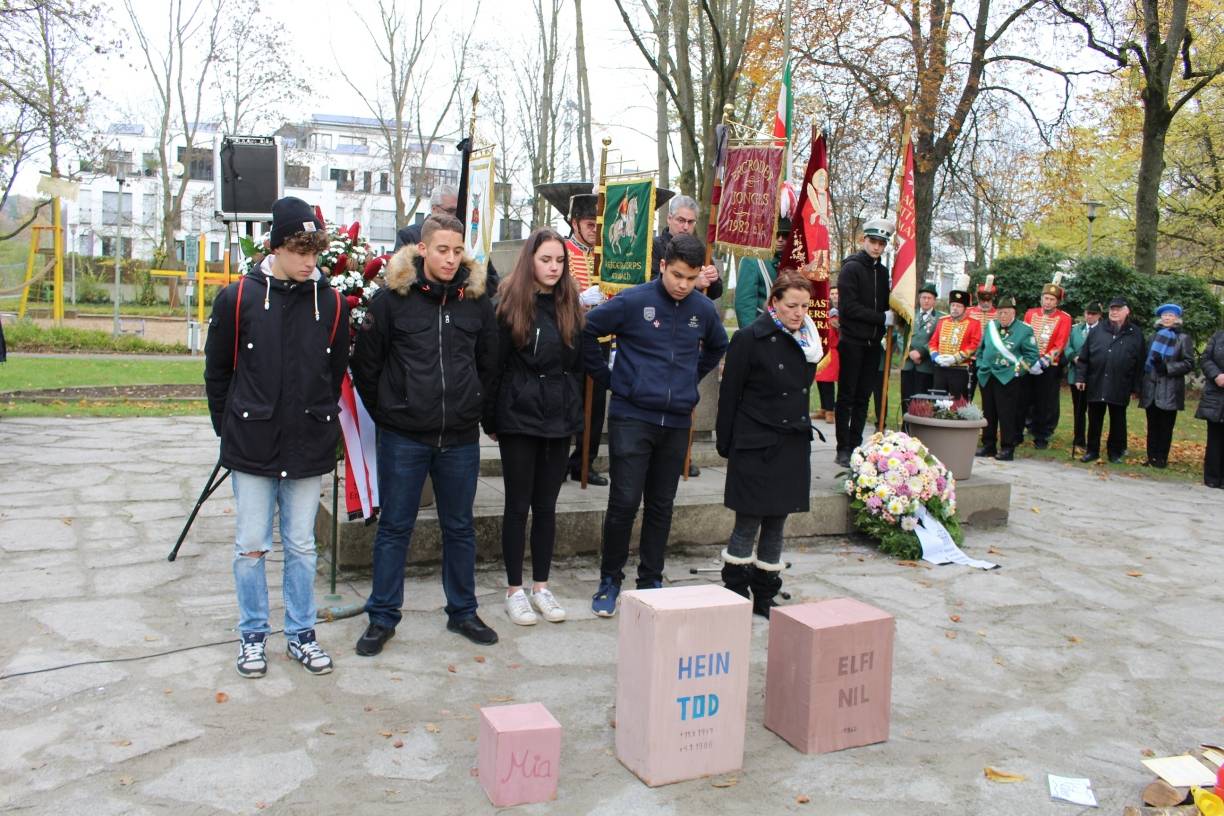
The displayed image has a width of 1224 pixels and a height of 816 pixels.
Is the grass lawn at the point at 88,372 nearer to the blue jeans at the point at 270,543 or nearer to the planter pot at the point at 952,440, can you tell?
the blue jeans at the point at 270,543

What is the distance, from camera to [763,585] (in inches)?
206

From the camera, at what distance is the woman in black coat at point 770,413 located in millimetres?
4996

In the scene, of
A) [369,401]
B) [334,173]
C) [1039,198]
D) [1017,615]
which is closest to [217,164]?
[369,401]

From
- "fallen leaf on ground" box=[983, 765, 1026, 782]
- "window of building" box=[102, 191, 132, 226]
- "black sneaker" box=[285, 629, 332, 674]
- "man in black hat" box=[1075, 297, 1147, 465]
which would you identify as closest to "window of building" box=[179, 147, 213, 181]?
"window of building" box=[102, 191, 132, 226]

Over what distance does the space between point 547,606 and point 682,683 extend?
175cm

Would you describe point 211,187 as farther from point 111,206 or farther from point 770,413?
point 770,413

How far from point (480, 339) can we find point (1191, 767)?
343 cm

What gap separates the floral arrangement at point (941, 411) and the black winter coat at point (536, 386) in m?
4.19

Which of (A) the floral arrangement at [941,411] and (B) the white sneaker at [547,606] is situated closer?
(B) the white sneaker at [547,606]

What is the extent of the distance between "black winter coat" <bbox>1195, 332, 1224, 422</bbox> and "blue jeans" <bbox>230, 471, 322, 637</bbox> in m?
9.49

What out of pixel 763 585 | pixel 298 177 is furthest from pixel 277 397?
pixel 298 177

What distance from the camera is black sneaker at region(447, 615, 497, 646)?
4.66 m

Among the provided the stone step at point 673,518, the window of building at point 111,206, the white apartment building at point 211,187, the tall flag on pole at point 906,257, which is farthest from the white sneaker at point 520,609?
the window of building at point 111,206

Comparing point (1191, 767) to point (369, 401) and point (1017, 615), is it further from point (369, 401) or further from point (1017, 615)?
point (369, 401)
